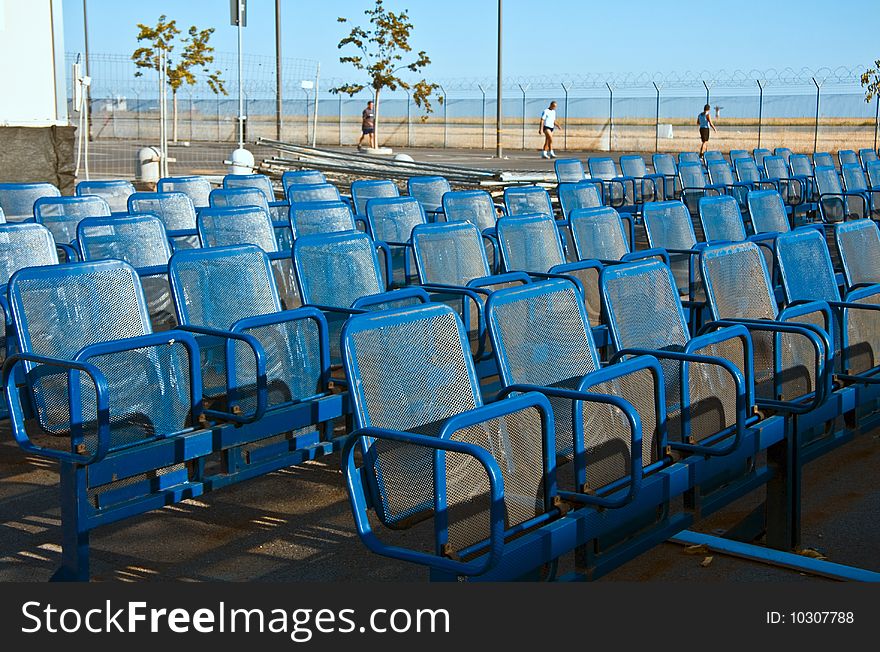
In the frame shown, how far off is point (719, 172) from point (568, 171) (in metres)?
2.16

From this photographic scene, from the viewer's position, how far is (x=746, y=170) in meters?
15.0

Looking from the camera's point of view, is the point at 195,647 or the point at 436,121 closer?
the point at 195,647

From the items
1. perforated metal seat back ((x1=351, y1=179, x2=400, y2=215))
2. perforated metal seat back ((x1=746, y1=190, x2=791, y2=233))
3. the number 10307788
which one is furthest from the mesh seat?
perforated metal seat back ((x1=746, y1=190, x2=791, y2=233))

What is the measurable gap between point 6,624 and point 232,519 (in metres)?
1.64

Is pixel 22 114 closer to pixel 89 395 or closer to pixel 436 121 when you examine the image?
pixel 89 395

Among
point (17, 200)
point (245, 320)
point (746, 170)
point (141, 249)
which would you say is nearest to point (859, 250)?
point (245, 320)

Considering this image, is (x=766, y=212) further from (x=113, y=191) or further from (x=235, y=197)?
(x=113, y=191)

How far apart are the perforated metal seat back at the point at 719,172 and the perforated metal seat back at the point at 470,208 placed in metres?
6.08

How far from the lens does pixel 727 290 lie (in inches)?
206

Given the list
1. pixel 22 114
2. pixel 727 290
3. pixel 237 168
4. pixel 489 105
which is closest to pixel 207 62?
pixel 489 105

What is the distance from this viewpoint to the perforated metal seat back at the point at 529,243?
257 inches

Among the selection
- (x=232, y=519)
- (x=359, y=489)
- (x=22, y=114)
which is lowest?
(x=232, y=519)

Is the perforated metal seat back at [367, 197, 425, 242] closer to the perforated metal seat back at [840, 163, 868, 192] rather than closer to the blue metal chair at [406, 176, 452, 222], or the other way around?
the blue metal chair at [406, 176, 452, 222]

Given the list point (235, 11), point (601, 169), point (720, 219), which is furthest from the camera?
point (235, 11)
